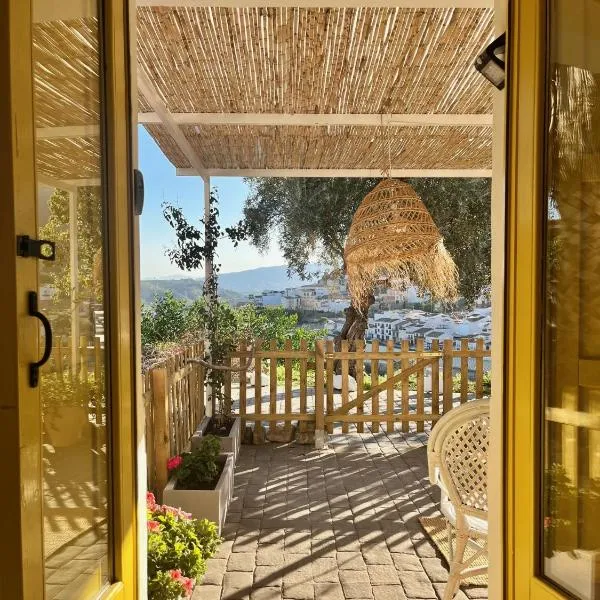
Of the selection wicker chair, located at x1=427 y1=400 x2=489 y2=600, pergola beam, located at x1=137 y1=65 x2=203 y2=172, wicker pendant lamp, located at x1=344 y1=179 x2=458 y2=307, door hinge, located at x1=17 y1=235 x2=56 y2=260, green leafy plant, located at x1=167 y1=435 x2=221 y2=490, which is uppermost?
pergola beam, located at x1=137 y1=65 x2=203 y2=172

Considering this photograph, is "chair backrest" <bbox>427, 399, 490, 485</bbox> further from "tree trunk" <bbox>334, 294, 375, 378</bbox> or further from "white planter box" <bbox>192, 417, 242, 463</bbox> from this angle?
"tree trunk" <bbox>334, 294, 375, 378</bbox>

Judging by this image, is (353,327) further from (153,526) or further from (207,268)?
(153,526)

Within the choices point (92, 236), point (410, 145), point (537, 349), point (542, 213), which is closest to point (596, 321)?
point (537, 349)

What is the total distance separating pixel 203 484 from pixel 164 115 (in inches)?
102

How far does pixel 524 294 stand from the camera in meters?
1.48

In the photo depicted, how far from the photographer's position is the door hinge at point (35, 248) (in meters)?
1.05

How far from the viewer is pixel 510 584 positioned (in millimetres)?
1570

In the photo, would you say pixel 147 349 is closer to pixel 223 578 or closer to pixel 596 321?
pixel 223 578

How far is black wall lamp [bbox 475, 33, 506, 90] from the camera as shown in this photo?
167cm

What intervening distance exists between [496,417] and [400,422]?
5161mm

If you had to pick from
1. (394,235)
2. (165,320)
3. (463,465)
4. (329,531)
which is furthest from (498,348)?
(165,320)

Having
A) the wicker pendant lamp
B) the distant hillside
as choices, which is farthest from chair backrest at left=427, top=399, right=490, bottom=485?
the distant hillside

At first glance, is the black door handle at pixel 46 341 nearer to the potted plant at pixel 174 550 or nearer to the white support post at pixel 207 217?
the potted plant at pixel 174 550

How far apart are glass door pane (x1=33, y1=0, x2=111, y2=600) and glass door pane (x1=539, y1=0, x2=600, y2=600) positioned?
1.15 meters
